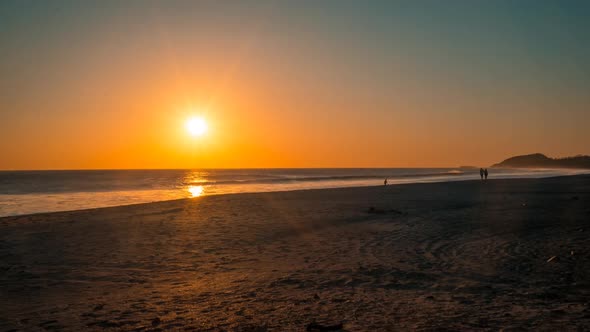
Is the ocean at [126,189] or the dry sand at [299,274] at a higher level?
the ocean at [126,189]

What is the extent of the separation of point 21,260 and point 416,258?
34.5 ft

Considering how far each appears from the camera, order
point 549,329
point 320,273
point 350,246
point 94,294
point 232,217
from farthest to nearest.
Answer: point 232,217 → point 350,246 → point 320,273 → point 94,294 → point 549,329

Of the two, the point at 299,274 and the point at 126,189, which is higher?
the point at 126,189

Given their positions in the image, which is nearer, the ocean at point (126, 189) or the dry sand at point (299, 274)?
the dry sand at point (299, 274)

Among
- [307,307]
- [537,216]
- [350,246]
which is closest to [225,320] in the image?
[307,307]

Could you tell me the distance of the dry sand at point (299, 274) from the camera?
6.91m

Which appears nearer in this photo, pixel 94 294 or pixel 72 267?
pixel 94 294

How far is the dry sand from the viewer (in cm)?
691

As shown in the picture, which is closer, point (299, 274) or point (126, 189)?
point (299, 274)

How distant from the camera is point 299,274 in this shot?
991cm

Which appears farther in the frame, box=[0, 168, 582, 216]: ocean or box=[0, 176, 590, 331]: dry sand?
box=[0, 168, 582, 216]: ocean

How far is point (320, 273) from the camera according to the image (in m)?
9.95

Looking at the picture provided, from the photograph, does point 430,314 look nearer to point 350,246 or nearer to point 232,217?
point 350,246

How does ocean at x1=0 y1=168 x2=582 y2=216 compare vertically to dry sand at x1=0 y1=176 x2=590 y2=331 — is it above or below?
above
